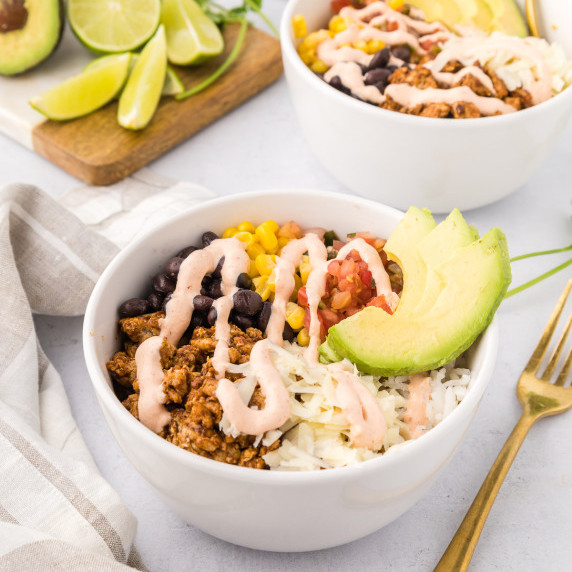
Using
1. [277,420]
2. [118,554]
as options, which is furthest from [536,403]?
[118,554]

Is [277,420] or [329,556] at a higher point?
[277,420]

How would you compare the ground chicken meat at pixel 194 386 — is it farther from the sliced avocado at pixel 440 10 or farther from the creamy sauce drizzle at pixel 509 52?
the sliced avocado at pixel 440 10

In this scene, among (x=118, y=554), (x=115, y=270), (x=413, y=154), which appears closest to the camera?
(x=118, y=554)

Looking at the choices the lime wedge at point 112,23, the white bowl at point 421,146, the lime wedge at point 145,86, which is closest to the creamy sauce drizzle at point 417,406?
the white bowl at point 421,146

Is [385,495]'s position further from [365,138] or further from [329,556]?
[365,138]

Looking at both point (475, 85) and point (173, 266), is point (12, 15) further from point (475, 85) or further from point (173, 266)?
point (475, 85)

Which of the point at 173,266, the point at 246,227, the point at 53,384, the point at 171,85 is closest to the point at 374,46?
the point at 171,85
